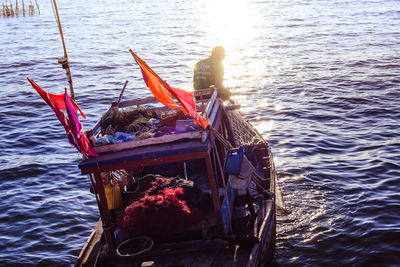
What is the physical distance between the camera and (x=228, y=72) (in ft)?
91.1

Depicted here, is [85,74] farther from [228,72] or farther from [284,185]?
[284,185]

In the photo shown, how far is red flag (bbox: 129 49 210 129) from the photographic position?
688 cm

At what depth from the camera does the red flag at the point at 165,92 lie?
22.6 feet

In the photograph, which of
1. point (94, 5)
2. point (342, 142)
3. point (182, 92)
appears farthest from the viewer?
point (94, 5)

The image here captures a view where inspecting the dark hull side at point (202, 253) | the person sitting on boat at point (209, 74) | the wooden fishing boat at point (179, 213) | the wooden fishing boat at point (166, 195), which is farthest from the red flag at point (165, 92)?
the person sitting on boat at point (209, 74)

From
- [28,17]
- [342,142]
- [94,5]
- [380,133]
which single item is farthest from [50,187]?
[94,5]

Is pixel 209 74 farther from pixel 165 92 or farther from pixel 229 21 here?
pixel 229 21

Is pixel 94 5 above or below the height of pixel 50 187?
above

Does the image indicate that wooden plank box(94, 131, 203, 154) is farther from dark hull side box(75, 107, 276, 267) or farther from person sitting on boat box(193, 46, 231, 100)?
person sitting on boat box(193, 46, 231, 100)

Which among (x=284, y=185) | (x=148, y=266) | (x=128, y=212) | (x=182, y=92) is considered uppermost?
(x=182, y=92)

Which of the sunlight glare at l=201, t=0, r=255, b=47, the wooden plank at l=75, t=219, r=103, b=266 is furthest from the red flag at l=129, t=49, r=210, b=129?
the sunlight glare at l=201, t=0, r=255, b=47

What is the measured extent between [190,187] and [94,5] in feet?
216

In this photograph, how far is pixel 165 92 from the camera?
7.30m

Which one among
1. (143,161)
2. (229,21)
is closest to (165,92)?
(143,161)
